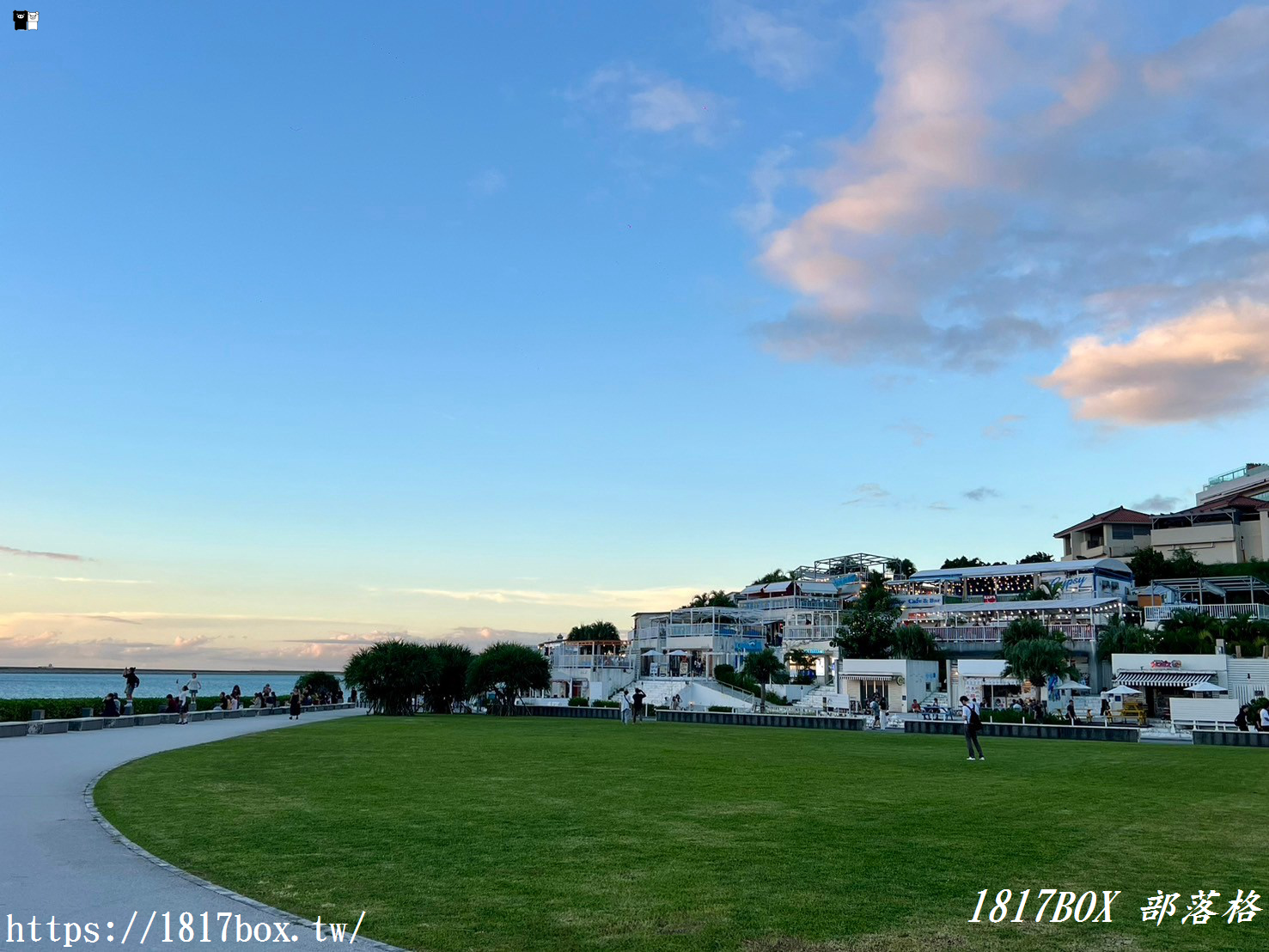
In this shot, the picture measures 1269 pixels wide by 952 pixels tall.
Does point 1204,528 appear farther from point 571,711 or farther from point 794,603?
point 571,711

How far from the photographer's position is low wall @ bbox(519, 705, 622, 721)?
55.2 m

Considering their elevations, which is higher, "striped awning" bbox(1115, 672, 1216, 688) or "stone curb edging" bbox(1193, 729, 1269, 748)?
"striped awning" bbox(1115, 672, 1216, 688)

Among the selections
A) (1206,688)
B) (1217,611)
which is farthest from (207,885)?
(1217,611)

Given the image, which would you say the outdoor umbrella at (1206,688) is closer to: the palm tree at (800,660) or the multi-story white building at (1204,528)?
the palm tree at (800,660)

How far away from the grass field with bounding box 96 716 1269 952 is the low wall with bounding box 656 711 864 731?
22.9 meters

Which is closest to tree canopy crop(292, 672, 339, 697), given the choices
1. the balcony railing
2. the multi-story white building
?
the balcony railing

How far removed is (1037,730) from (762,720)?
13.3 meters

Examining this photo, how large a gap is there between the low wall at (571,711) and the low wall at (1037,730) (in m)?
18.7

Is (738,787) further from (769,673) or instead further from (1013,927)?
(769,673)

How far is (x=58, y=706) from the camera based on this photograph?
35531 mm

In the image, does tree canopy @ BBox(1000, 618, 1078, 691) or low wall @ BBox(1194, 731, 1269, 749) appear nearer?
low wall @ BBox(1194, 731, 1269, 749)

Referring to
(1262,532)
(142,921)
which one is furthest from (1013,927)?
(1262,532)

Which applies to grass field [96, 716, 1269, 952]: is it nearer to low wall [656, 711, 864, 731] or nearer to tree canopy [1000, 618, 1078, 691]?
low wall [656, 711, 864, 731]

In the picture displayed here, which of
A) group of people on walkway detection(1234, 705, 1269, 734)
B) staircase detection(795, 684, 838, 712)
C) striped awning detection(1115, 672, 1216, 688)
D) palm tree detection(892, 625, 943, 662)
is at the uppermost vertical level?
palm tree detection(892, 625, 943, 662)
